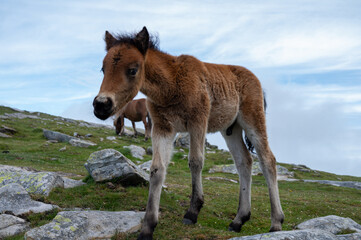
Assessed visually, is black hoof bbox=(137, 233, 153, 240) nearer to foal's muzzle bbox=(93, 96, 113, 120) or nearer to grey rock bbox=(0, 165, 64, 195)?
foal's muzzle bbox=(93, 96, 113, 120)

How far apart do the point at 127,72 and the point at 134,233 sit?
11.5 feet

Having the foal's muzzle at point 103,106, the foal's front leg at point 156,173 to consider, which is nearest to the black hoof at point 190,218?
the foal's front leg at point 156,173

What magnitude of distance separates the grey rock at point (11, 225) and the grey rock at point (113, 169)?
2880mm

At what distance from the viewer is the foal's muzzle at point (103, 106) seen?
19.0 ft

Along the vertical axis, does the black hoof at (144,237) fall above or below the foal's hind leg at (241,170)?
below

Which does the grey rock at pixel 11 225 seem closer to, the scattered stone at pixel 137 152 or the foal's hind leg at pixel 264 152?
the foal's hind leg at pixel 264 152

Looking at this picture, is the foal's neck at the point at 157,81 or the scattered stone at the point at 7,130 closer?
the foal's neck at the point at 157,81

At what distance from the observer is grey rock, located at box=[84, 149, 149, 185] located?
33.0 ft

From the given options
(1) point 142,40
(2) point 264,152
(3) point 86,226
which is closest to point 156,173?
(3) point 86,226

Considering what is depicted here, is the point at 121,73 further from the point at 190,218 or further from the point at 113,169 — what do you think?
the point at 113,169

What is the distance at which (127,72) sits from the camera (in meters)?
6.31

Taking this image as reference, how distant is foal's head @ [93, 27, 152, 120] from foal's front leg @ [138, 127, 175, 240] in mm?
1236

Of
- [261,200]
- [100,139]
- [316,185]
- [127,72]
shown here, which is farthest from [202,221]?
[100,139]

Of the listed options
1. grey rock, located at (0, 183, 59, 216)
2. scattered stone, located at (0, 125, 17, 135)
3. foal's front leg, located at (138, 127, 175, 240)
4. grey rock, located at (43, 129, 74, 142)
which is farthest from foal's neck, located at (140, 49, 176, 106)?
scattered stone, located at (0, 125, 17, 135)
